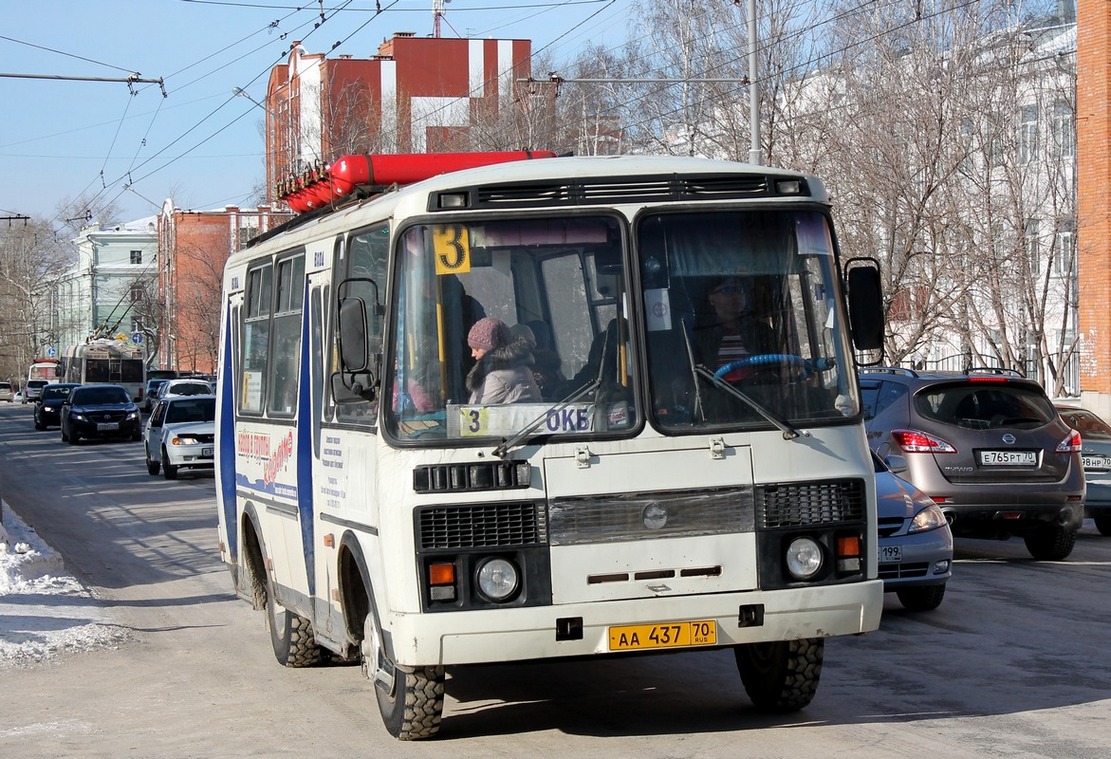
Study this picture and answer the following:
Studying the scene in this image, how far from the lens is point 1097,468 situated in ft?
57.6

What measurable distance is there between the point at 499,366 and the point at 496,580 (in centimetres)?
95

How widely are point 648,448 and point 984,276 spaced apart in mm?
25600

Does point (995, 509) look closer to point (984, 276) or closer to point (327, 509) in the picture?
point (327, 509)

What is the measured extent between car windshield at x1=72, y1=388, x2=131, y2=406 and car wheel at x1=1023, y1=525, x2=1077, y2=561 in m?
35.1

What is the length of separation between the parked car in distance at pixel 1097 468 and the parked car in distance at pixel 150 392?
4707cm

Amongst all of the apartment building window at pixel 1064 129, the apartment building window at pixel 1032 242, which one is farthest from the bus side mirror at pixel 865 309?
the apartment building window at pixel 1064 129

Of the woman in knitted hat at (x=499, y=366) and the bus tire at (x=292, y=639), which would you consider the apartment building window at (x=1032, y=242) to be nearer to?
the bus tire at (x=292, y=639)

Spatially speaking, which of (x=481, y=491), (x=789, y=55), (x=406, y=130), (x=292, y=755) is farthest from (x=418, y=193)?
(x=406, y=130)

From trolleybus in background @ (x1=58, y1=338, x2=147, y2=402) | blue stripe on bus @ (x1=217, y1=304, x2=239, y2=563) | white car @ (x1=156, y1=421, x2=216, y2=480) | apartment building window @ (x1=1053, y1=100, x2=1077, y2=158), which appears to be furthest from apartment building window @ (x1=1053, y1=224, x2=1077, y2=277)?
trolleybus in background @ (x1=58, y1=338, x2=147, y2=402)

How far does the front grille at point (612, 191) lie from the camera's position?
23.6 ft

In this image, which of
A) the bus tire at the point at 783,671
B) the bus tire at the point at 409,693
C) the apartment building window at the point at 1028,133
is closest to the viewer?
the bus tire at the point at 409,693

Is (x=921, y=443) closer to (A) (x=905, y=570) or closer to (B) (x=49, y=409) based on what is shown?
(A) (x=905, y=570)

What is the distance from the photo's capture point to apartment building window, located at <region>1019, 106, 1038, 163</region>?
1316 inches

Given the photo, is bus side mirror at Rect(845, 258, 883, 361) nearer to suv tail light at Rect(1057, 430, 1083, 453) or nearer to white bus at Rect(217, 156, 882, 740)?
white bus at Rect(217, 156, 882, 740)
